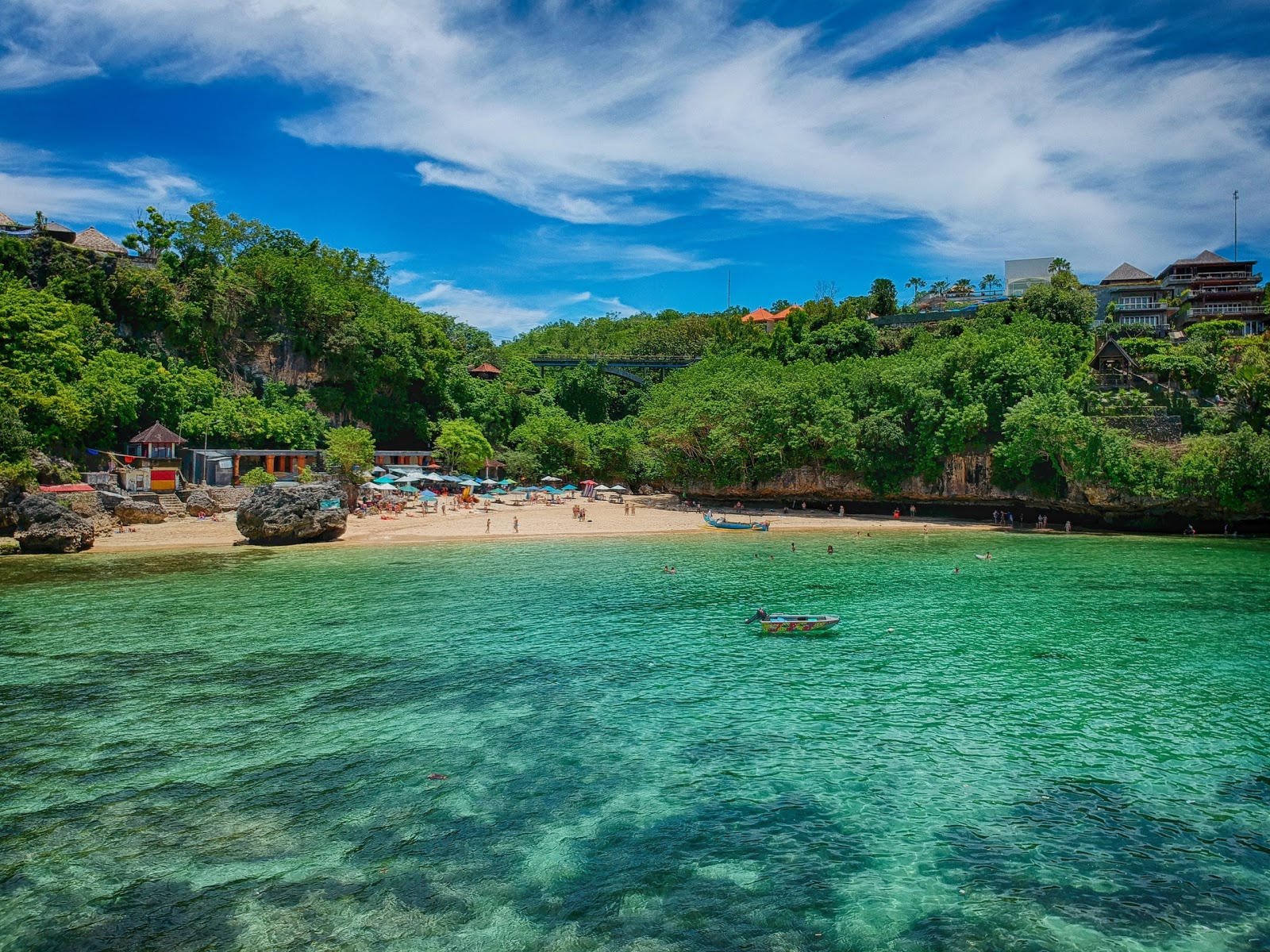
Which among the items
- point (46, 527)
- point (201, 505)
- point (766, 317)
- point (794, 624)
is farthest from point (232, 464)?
point (766, 317)

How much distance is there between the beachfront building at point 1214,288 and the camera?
65938 mm

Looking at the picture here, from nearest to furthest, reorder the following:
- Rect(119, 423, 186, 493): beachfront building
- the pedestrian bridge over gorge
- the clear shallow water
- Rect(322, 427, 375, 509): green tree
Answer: the clear shallow water
Rect(119, 423, 186, 493): beachfront building
Rect(322, 427, 375, 509): green tree
the pedestrian bridge over gorge

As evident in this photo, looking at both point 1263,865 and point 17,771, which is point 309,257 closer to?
point 17,771

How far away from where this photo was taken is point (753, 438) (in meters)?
50.2

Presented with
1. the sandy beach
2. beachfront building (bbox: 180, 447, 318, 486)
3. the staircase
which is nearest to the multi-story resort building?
the sandy beach

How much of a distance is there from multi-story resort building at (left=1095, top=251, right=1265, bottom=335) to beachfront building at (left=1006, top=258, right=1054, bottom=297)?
12.4m

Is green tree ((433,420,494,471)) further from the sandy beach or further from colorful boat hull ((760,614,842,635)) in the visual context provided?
colorful boat hull ((760,614,842,635))

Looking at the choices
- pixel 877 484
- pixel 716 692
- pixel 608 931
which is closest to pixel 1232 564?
pixel 877 484

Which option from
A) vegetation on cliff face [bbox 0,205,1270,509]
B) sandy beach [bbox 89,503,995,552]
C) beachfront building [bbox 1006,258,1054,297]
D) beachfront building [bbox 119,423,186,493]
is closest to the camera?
sandy beach [bbox 89,503,995,552]

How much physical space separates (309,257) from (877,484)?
164 feet

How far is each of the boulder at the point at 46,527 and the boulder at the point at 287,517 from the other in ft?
20.5

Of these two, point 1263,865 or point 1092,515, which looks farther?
point 1092,515

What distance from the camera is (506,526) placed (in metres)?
43.8

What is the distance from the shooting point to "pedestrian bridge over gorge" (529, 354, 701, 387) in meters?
76.1
